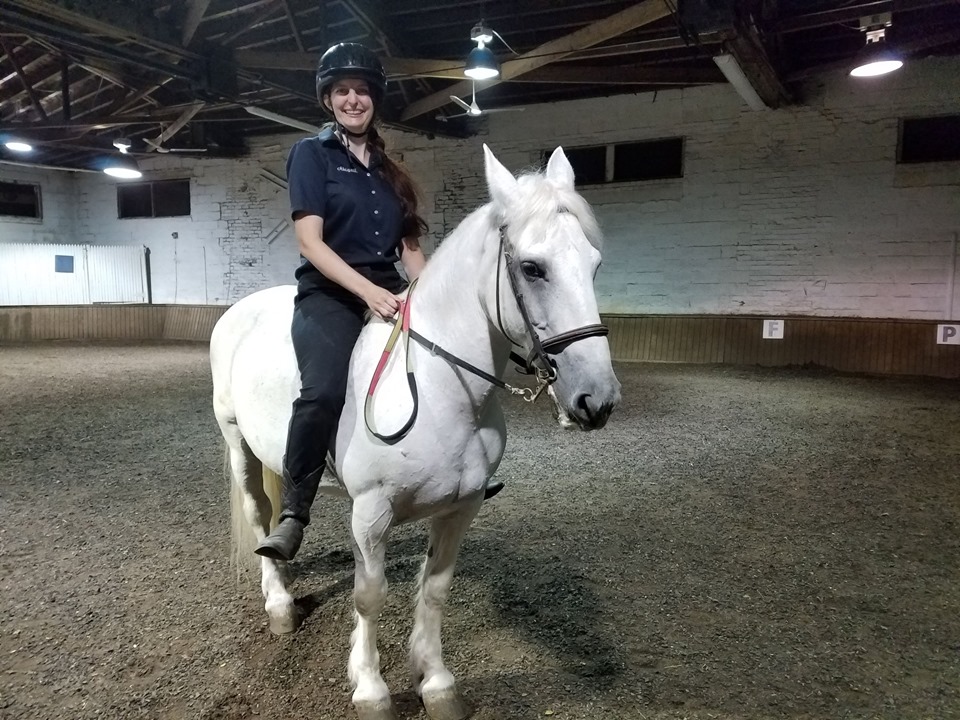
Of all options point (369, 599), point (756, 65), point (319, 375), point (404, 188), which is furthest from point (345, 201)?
point (756, 65)

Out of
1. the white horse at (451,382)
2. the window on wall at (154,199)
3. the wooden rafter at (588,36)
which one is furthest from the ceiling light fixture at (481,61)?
the window on wall at (154,199)

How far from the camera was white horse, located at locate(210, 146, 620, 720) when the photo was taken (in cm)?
163

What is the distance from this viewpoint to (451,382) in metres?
1.98

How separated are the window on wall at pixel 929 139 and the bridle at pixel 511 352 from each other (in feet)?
37.2

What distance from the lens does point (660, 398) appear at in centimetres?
825

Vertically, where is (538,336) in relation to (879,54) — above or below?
below

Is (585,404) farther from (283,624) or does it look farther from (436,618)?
(283,624)

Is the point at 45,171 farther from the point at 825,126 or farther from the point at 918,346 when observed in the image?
the point at 918,346

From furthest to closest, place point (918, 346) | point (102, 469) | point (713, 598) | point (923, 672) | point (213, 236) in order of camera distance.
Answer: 1. point (213, 236)
2. point (918, 346)
3. point (102, 469)
4. point (713, 598)
5. point (923, 672)

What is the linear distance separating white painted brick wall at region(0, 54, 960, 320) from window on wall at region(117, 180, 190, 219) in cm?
682

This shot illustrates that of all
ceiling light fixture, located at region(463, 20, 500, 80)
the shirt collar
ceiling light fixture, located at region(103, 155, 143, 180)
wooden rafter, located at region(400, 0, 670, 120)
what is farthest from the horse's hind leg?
ceiling light fixture, located at region(103, 155, 143, 180)

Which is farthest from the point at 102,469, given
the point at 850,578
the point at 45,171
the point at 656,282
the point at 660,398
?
the point at 45,171

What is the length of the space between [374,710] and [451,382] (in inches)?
49.9

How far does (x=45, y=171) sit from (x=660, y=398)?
60.6 feet
